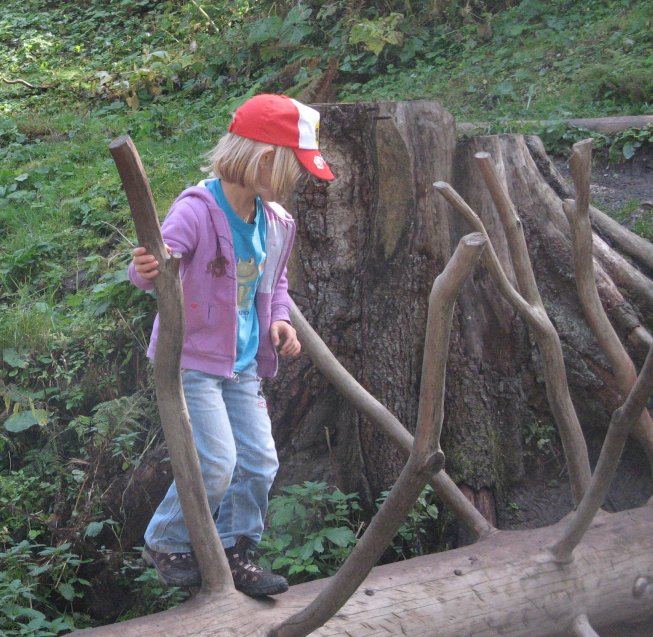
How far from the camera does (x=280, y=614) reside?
261cm

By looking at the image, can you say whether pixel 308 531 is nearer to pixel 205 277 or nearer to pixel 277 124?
Result: pixel 205 277

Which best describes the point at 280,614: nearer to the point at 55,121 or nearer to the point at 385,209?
the point at 385,209

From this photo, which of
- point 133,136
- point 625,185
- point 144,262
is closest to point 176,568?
point 144,262

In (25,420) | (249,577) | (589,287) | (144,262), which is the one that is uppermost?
(144,262)

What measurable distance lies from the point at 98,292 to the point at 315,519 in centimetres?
172

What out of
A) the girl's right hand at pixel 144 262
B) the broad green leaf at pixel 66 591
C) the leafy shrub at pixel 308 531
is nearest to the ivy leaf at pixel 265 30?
the leafy shrub at pixel 308 531

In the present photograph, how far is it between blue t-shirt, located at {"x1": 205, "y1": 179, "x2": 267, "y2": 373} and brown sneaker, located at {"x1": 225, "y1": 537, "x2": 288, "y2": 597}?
0.58 meters

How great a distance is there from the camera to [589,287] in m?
3.43

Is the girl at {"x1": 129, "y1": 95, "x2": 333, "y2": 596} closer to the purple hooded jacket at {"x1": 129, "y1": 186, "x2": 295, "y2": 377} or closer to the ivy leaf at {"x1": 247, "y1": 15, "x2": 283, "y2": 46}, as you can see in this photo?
the purple hooded jacket at {"x1": 129, "y1": 186, "x2": 295, "y2": 377}

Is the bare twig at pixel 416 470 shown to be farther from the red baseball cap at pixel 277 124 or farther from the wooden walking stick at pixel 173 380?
the red baseball cap at pixel 277 124

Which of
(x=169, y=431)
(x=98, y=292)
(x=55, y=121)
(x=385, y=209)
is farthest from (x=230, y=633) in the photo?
(x=55, y=121)

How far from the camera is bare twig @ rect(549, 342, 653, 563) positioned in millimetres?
2431

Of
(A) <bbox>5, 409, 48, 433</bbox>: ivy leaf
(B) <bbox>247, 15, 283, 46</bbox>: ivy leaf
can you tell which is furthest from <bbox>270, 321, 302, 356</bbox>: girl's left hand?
(B) <bbox>247, 15, 283, 46</bbox>: ivy leaf

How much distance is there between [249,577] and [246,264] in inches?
37.3
